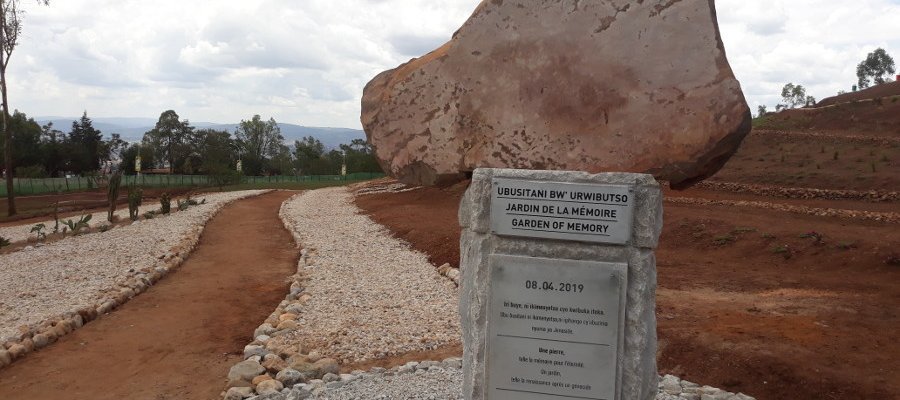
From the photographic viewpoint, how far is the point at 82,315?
9180mm

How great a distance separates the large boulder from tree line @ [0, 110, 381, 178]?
150 feet

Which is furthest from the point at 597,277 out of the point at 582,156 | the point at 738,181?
the point at 738,181

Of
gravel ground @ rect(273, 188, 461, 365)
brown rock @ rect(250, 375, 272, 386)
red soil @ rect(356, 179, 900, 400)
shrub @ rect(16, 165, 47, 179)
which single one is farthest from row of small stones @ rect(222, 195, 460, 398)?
shrub @ rect(16, 165, 47, 179)

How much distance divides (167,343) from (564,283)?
621cm

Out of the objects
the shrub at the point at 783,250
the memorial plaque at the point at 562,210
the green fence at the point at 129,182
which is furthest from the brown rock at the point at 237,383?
the green fence at the point at 129,182

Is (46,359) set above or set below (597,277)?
below

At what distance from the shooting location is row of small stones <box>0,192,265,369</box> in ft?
25.6

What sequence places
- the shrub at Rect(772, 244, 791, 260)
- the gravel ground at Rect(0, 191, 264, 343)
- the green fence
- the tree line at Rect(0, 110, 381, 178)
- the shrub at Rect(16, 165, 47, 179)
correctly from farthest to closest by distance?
the tree line at Rect(0, 110, 381, 178) → the shrub at Rect(16, 165, 47, 179) → the green fence → the shrub at Rect(772, 244, 791, 260) → the gravel ground at Rect(0, 191, 264, 343)

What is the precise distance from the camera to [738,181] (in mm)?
28828

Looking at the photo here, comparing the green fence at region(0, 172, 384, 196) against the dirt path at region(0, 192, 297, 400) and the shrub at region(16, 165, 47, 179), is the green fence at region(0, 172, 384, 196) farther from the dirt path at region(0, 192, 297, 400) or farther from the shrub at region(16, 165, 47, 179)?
the dirt path at region(0, 192, 297, 400)

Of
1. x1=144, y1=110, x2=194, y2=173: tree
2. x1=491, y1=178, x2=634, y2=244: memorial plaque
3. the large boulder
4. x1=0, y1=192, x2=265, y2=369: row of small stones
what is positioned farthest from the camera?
x1=144, y1=110, x2=194, y2=173: tree

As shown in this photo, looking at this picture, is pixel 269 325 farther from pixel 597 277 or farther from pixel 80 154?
pixel 80 154

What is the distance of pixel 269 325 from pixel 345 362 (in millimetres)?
1813

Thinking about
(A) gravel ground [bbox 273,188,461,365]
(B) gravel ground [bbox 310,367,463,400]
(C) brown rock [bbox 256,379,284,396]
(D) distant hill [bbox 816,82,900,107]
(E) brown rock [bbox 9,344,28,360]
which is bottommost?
(E) brown rock [bbox 9,344,28,360]
